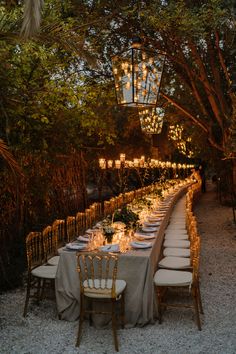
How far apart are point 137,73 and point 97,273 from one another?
273cm

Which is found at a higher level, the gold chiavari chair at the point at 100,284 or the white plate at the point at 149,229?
the white plate at the point at 149,229

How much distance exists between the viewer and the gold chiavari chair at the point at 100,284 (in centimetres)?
427

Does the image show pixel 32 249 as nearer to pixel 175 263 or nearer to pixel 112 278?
pixel 112 278

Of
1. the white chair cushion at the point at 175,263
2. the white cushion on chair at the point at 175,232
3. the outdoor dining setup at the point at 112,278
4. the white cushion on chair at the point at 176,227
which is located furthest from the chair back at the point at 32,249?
the white cushion on chair at the point at 176,227

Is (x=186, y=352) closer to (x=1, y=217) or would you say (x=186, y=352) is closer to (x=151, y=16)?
(x=1, y=217)

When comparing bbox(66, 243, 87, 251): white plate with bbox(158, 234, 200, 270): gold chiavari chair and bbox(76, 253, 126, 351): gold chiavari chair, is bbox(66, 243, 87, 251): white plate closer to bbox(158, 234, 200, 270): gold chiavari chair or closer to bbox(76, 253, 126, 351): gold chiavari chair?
bbox(76, 253, 126, 351): gold chiavari chair

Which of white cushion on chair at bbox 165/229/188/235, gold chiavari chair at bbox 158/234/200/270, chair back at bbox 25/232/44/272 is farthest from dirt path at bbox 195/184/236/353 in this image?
chair back at bbox 25/232/44/272

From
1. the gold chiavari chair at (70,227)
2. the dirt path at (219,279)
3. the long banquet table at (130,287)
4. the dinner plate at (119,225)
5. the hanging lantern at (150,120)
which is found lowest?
the dirt path at (219,279)

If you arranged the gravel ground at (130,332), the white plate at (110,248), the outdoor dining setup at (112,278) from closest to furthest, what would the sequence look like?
the gravel ground at (130,332), the outdoor dining setup at (112,278), the white plate at (110,248)

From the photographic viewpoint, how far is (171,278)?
485cm

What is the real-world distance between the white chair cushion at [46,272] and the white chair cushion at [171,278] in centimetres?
129

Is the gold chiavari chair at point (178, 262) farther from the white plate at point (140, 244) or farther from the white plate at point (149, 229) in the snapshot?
the white plate at point (140, 244)

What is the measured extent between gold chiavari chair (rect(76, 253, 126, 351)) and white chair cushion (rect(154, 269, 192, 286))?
44 centimetres

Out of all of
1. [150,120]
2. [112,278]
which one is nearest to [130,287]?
[112,278]
